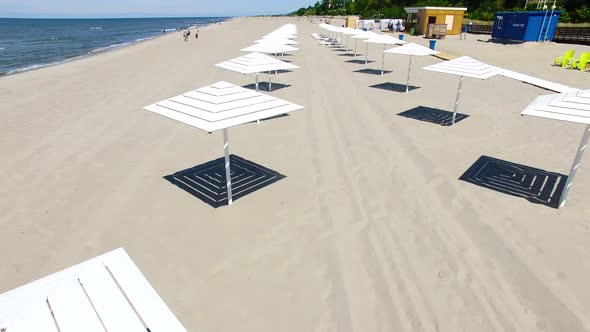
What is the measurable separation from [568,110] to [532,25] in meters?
31.5

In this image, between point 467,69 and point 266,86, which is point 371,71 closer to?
point 266,86

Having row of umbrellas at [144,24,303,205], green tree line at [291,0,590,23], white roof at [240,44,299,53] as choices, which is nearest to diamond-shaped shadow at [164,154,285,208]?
row of umbrellas at [144,24,303,205]

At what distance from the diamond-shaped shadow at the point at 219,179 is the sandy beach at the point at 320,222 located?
241 millimetres

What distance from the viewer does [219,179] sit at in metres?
7.05

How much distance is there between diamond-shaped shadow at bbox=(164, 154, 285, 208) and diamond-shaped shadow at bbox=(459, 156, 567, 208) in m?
4.53

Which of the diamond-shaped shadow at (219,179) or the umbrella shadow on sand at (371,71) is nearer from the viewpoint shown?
the diamond-shaped shadow at (219,179)

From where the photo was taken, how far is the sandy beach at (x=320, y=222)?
4062mm

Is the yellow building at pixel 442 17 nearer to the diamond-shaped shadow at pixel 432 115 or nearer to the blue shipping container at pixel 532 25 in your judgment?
the blue shipping container at pixel 532 25

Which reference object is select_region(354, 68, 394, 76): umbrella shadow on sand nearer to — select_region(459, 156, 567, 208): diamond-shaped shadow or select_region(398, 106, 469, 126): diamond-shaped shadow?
select_region(398, 106, 469, 126): diamond-shaped shadow

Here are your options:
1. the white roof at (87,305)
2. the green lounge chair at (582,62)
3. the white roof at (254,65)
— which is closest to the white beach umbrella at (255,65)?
the white roof at (254,65)

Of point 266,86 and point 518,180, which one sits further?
point 266,86

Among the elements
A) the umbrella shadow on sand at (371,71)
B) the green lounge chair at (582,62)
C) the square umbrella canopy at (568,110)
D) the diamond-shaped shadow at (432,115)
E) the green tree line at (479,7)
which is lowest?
the diamond-shaped shadow at (432,115)

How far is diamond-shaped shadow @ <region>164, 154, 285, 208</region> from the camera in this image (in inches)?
255

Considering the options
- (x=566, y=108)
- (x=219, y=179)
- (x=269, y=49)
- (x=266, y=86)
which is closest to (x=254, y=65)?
(x=266, y=86)
